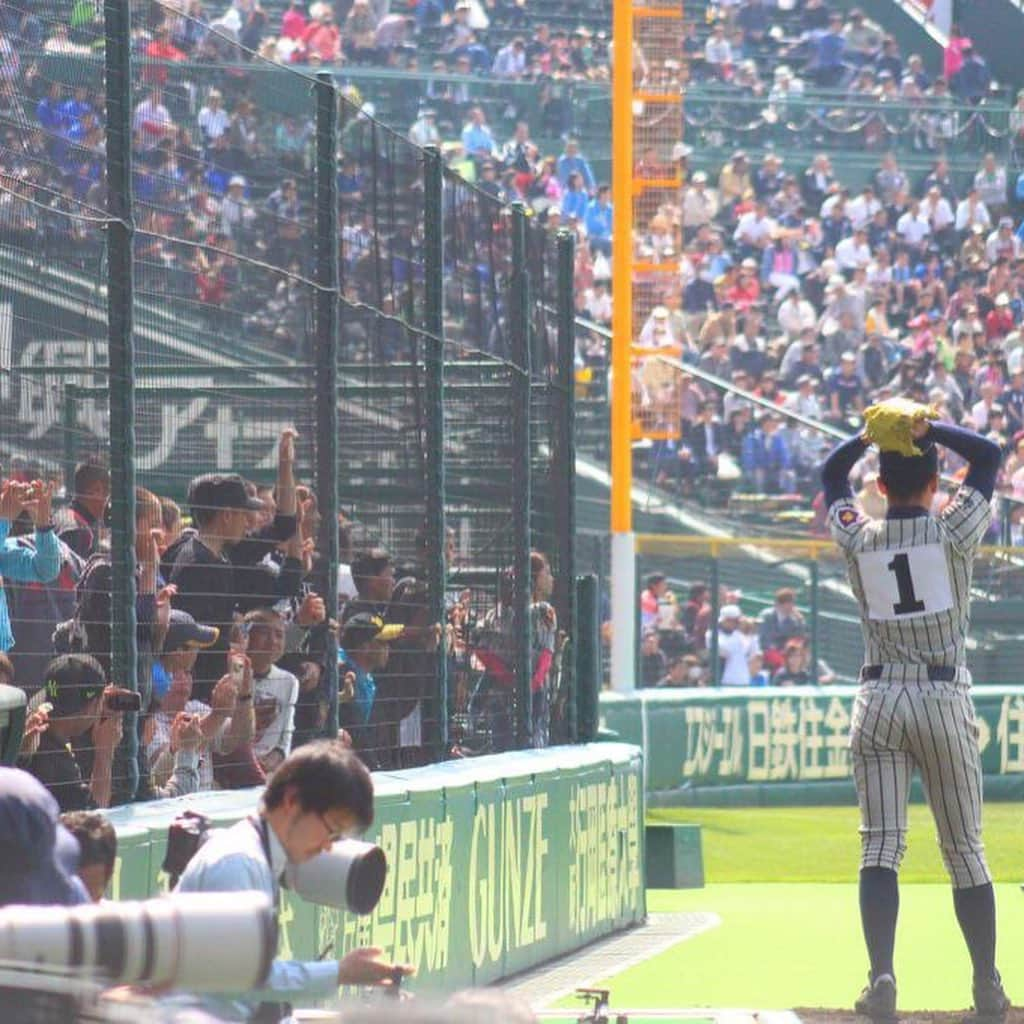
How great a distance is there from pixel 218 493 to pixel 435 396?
8.04ft

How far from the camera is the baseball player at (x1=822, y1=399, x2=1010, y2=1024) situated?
296 inches

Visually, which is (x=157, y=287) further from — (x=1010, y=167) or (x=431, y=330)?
(x=1010, y=167)

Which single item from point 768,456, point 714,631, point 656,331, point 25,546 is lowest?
point 714,631

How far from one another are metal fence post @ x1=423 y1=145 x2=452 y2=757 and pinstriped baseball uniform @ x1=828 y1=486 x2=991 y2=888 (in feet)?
8.51

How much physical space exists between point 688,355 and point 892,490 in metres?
19.8

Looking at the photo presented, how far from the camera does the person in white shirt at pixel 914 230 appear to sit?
30.5 metres

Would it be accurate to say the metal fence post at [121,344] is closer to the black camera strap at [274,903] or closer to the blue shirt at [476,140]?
the black camera strap at [274,903]

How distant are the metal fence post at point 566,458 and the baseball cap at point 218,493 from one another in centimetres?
494

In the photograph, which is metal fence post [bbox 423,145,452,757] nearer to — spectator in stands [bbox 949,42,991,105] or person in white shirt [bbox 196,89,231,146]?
person in white shirt [bbox 196,89,231,146]

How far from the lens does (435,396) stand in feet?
32.3

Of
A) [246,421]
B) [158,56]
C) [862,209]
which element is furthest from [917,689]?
[862,209]

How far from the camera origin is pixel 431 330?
32.4ft

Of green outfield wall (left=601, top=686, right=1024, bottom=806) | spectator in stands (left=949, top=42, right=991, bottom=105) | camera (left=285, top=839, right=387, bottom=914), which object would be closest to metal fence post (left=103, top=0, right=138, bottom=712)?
camera (left=285, top=839, right=387, bottom=914)

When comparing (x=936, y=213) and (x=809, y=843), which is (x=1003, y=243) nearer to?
(x=936, y=213)
